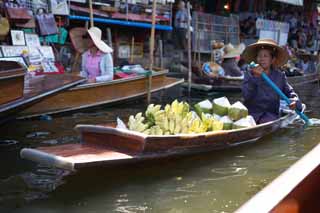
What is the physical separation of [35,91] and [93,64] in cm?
197

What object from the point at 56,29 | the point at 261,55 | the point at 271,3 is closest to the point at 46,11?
the point at 56,29

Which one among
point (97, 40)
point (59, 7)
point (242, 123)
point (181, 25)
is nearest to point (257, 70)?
point (242, 123)

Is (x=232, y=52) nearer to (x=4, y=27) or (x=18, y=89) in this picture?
(x=4, y=27)

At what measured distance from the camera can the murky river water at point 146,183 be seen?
3.52 meters

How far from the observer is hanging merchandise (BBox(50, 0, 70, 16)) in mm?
9555

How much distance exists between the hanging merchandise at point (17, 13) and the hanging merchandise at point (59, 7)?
777 mm

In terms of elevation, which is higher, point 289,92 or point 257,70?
point 257,70

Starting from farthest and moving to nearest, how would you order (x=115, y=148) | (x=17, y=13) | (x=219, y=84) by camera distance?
(x=219, y=84) → (x=17, y=13) → (x=115, y=148)

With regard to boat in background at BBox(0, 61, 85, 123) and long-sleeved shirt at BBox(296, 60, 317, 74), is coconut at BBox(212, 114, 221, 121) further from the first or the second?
long-sleeved shirt at BBox(296, 60, 317, 74)

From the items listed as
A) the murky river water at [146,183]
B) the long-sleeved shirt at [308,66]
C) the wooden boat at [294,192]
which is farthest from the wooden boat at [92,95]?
the long-sleeved shirt at [308,66]

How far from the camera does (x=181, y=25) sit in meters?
13.2

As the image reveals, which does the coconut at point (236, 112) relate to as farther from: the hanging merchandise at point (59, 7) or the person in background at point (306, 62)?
the person in background at point (306, 62)

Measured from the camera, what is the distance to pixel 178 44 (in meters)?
13.9

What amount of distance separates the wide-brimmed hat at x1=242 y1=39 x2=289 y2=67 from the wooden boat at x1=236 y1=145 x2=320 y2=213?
168 inches
